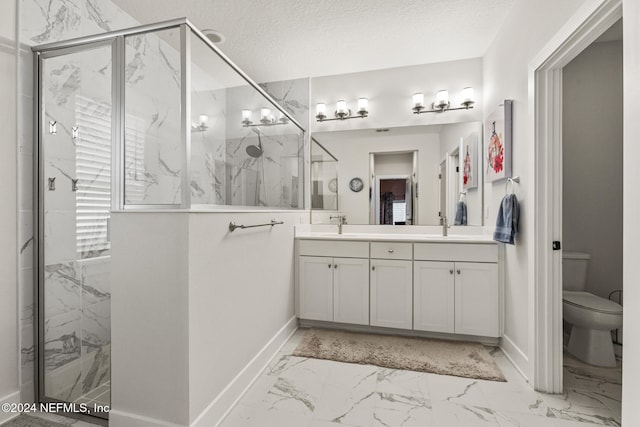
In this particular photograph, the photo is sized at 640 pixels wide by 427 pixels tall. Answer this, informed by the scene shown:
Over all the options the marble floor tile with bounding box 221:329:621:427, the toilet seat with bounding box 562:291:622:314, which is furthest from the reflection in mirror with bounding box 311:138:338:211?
the toilet seat with bounding box 562:291:622:314

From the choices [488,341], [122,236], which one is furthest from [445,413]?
[122,236]

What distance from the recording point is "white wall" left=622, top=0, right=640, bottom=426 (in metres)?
1.04

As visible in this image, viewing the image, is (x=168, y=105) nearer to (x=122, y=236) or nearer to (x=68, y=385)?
(x=122, y=236)

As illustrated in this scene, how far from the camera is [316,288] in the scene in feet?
8.80

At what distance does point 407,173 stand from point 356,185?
487 mm

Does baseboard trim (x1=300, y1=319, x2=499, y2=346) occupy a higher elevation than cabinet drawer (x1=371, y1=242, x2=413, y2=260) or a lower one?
lower

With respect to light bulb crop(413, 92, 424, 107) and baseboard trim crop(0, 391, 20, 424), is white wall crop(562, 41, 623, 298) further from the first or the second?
baseboard trim crop(0, 391, 20, 424)

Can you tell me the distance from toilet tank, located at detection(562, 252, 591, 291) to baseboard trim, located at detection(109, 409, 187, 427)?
2.83 meters

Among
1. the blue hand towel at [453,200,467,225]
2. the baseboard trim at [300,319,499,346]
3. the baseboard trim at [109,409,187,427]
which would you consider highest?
the blue hand towel at [453,200,467,225]

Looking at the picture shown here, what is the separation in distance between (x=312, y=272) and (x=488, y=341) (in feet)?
4.84

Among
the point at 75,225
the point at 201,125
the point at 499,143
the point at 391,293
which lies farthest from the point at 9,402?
the point at 499,143

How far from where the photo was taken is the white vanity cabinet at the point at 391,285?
249 centimetres

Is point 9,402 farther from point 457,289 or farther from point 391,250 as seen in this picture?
point 457,289

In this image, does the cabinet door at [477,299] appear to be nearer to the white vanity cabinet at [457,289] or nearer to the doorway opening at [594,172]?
the white vanity cabinet at [457,289]
